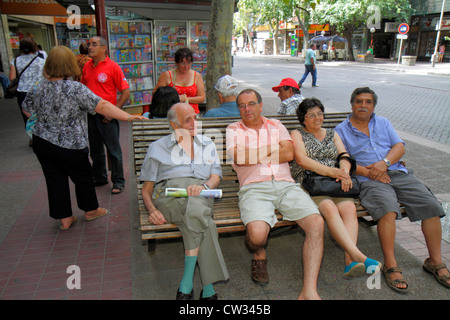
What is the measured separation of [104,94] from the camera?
4473mm

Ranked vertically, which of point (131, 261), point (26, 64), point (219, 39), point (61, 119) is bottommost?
point (131, 261)

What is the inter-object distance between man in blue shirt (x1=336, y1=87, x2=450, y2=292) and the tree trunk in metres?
2.86

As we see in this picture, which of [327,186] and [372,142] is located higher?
[372,142]

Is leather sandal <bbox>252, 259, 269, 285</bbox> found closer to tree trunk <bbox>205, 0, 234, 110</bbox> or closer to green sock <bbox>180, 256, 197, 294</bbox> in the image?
green sock <bbox>180, 256, 197, 294</bbox>

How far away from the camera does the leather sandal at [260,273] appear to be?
282cm

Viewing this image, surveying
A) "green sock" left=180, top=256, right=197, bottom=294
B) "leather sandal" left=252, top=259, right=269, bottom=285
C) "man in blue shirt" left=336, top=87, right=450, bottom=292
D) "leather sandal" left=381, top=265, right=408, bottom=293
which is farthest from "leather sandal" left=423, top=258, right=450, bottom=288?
"green sock" left=180, top=256, right=197, bottom=294

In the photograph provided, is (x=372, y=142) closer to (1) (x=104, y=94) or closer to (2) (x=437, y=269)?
(2) (x=437, y=269)

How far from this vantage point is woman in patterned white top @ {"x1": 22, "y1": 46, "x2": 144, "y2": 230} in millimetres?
3328

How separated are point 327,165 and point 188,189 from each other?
128cm

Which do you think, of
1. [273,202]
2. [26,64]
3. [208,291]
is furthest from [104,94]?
[208,291]

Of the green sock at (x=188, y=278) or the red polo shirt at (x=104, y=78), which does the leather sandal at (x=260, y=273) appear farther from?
the red polo shirt at (x=104, y=78)

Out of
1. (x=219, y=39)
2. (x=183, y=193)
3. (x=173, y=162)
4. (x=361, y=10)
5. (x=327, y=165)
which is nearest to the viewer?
(x=183, y=193)
